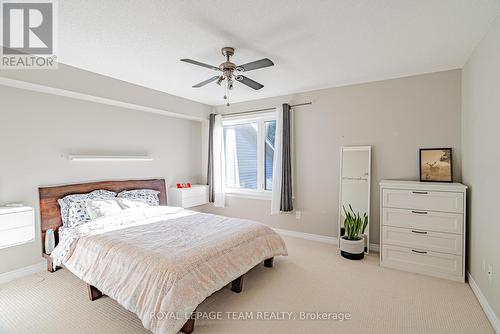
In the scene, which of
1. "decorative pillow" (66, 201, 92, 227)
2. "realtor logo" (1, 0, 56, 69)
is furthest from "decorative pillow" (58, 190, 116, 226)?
"realtor logo" (1, 0, 56, 69)

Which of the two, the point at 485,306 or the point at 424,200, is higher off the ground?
the point at 424,200

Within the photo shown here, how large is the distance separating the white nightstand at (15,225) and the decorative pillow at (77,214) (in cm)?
42

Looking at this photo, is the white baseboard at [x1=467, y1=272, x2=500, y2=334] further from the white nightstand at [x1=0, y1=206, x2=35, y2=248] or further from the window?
the white nightstand at [x1=0, y1=206, x2=35, y2=248]

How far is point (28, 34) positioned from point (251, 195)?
3795 millimetres

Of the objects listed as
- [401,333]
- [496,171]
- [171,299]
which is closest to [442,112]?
[496,171]

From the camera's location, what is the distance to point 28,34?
230cm

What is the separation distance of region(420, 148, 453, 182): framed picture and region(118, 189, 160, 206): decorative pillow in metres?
4.12

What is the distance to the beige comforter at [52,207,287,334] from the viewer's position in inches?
72.2

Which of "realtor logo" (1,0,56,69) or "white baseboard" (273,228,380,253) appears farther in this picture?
"white baseboard" (273,228,380,253)

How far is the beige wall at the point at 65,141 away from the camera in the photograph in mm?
2822

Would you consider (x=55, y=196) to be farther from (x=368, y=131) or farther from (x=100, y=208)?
(x=368, y=131)

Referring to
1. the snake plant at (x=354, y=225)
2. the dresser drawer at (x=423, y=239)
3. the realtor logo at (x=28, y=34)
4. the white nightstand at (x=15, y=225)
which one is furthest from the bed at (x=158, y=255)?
the realtor logo at (x=28, y=34)

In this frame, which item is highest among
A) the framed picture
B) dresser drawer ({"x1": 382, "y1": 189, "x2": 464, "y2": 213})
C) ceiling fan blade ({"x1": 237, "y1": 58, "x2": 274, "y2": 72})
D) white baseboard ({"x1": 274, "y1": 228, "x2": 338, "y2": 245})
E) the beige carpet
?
ceiling fan blade ({"x1": 237, "y1": 58, "x2": 274, "y2": 72})

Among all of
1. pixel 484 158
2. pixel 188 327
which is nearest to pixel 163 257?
pixel 188 327
